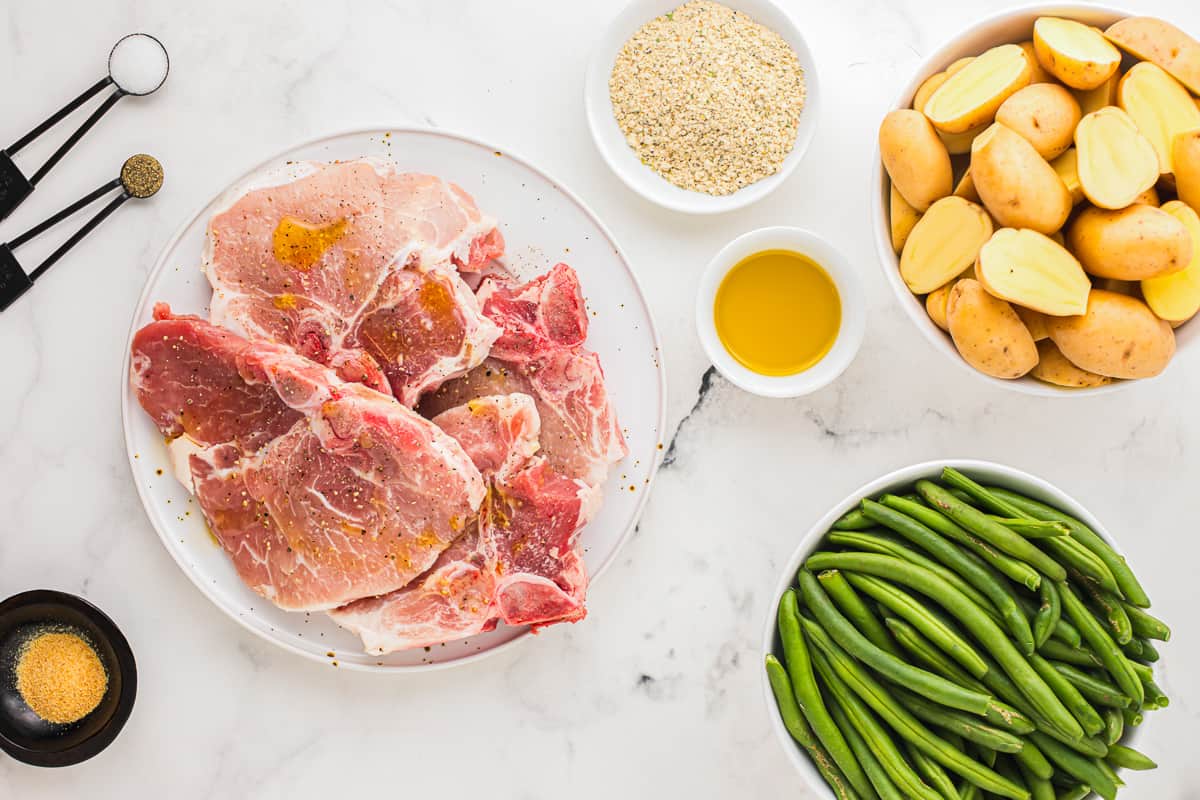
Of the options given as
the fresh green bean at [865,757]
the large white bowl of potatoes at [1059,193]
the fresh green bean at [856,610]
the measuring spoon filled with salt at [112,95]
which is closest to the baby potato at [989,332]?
the large white bowl of potatoes at [1059,193]

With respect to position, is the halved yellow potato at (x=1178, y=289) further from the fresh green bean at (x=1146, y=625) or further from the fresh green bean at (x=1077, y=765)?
the fresh green bean at (x=1077, y=765)

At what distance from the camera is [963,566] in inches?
74.1

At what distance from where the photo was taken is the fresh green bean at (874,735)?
5.90 ft

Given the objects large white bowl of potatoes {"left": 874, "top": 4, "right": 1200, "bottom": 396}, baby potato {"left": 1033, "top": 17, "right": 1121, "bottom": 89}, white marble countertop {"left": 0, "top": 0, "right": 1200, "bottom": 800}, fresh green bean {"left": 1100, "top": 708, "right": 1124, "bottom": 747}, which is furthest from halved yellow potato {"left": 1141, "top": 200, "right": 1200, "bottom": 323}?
fresh green bean {"left": 1100, "top": 708, "right": 1124, "bottom": 747}

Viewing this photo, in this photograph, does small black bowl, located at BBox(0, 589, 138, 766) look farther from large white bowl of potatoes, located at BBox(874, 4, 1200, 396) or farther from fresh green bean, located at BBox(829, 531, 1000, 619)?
large white bowl of potatoes, located at BBox(874, 4, 1200, 396)

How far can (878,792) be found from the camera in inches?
72.1

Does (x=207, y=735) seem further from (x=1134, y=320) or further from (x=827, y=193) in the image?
(x=1134, y=320)

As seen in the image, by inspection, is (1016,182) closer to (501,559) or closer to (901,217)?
(901,217)

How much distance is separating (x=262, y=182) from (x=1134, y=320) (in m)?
1.78

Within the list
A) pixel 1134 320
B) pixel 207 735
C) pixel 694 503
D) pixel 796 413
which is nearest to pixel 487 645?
pixel 694 503

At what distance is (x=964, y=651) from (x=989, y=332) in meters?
0.60

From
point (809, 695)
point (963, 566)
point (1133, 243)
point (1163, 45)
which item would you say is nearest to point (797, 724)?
point (809, 695)

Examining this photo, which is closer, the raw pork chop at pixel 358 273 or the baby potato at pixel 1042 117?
the baby potato at pixel 1042 117

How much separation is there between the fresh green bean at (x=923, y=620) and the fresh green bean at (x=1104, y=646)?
0.20 metres
